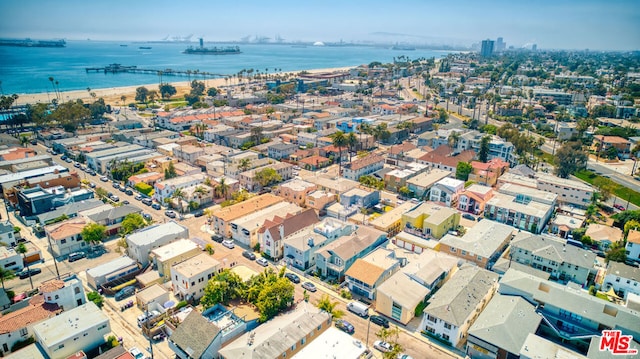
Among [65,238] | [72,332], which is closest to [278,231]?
[72,332]

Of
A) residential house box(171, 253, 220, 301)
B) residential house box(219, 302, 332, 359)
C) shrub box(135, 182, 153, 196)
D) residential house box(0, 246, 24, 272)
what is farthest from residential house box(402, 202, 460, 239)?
residential house box(0, 246, 24, 272)

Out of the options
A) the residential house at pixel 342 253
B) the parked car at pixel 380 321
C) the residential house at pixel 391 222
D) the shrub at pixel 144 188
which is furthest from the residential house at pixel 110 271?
the residential house at pixel 391 222

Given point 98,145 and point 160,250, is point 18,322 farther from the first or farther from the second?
point 98,145

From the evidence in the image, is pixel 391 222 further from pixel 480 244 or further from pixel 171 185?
pixel 171 185

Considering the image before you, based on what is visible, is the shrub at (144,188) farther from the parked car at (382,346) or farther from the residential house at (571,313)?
the residential house at (571,313)

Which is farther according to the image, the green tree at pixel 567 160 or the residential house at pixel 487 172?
the green tree at pixel 567 160

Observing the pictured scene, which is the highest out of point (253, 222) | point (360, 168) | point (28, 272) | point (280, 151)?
point (280, 151)
